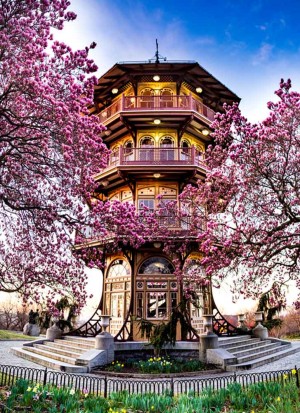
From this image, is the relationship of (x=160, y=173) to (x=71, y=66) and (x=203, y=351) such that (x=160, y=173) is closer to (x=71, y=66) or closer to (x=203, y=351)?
(x=203, y=351)

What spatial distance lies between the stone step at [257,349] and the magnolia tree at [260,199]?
5.76 meters

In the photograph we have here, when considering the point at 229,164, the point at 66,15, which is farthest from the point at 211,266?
the point at 66,15

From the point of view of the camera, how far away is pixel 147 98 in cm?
2264

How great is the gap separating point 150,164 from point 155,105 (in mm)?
4020

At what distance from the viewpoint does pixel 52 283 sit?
1102 centimetres

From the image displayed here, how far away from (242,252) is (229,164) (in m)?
3.31

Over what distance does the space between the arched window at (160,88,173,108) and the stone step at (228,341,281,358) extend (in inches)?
573

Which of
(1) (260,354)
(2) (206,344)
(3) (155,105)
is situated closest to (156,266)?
(2) (206,344)

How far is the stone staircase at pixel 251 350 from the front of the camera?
15258 millimetres

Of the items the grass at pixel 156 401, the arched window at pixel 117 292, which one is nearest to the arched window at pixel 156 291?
the arched window at pixel 117 292

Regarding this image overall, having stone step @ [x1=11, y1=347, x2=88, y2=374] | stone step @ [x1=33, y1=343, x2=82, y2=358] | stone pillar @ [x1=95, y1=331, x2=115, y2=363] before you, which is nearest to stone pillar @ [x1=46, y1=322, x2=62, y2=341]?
stone step @ [x1=33, y1=343, x2=82, y2=358]

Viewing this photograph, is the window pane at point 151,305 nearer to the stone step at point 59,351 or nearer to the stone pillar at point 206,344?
the stone pillar at point 206,344

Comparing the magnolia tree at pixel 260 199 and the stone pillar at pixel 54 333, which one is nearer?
the magnolia tree at pixel 260 199

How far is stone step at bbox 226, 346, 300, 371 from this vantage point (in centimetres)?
1458
